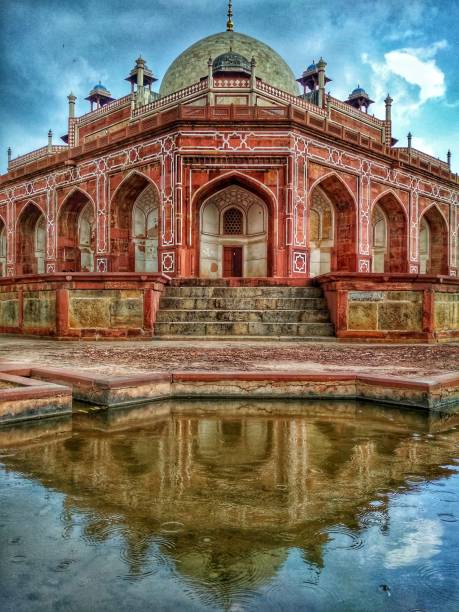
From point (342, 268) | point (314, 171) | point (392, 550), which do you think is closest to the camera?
point (392, 550)

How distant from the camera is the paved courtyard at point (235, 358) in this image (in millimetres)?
4246

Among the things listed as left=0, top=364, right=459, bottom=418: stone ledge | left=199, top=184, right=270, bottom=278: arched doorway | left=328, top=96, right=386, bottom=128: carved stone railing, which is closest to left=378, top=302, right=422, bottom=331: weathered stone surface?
left=0, top=364, right=459, bottom=418: stone ledge

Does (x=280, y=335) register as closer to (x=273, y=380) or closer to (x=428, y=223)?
(x=273, y=380)

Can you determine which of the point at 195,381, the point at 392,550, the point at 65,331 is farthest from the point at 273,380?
the point at 65,331

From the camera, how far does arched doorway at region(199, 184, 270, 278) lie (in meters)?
16.6

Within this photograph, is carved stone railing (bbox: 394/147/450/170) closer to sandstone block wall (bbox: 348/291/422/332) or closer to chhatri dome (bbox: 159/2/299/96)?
chhatri dome (bbox: 159/2/299/96)

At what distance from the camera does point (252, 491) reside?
5.99ft

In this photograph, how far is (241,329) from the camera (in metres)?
7.97

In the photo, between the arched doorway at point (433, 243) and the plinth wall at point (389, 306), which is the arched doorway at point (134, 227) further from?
the arched doorway at point (433, 243)

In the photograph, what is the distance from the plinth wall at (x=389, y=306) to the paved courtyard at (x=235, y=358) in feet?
3.05

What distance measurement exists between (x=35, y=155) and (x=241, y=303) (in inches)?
869

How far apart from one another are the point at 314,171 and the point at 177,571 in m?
15.4

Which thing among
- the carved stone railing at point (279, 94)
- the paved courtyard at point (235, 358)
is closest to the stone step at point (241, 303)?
the paved courtyard at point (235, 358)

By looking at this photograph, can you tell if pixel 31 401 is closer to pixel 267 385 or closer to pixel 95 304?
pixel 267 385
